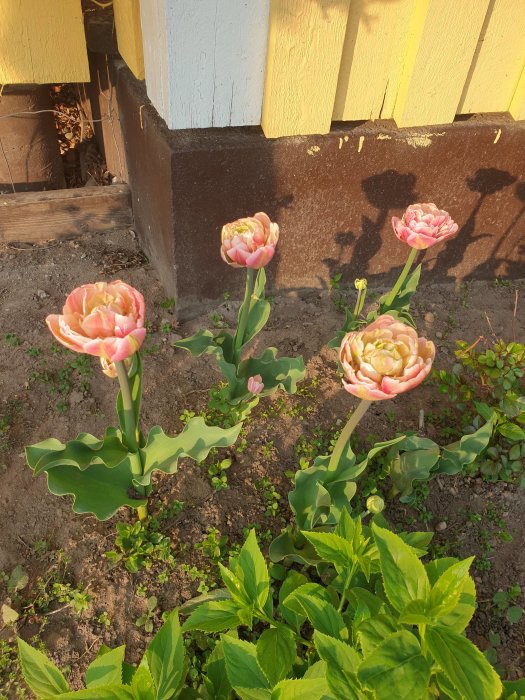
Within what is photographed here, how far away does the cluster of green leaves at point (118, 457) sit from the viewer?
4.70 ft

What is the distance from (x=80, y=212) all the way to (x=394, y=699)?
2.34 metres

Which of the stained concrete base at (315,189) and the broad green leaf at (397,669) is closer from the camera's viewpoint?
the broad green leaf at (397,669)

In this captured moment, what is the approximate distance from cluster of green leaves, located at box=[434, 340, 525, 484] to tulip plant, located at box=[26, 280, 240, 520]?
933mm

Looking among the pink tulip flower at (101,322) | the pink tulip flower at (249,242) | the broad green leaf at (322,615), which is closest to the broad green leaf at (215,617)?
the broad green leaf at (322,615)

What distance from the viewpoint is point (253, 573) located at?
1271 mm

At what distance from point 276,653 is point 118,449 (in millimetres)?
643

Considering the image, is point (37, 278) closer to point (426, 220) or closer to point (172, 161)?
point (172, 161)

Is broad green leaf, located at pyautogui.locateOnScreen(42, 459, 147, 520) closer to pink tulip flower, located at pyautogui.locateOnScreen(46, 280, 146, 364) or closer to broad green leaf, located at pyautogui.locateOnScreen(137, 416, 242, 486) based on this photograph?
broad green leaf, located at pyautogui.locateOnScreen(137, 416, 242, 486)

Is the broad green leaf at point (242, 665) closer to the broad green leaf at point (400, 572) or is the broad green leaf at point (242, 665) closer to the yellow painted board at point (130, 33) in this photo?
the broad green leaf at point (400, 572)

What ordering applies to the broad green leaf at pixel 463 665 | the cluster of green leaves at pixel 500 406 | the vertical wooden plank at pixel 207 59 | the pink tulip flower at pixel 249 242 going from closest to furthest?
1. the broad green leaf at pixel 463 665
2. the pink tulip flower at pixel 249 242
3. the vertical wooden plank at pixel 207 59
4. the cluster of green leaves at pixel 500 406

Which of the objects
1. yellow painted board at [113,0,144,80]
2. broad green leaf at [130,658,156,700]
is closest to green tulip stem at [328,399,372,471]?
broad green leaf at [130,658,156,700]

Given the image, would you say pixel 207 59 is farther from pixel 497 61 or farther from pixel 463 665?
pixel 463 665

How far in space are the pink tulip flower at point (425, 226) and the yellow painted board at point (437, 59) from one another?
0.61 meters

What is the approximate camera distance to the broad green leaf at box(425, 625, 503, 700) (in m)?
0.92
